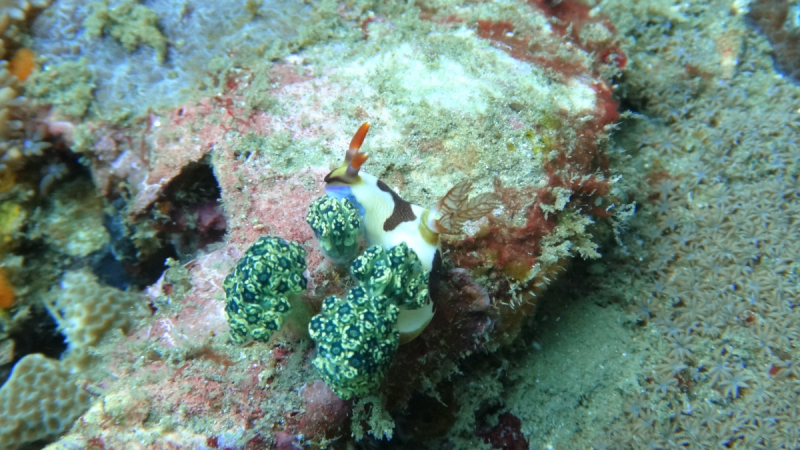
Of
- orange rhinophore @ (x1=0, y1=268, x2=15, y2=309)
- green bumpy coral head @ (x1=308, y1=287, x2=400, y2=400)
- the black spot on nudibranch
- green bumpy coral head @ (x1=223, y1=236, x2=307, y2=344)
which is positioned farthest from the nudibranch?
orange rhinophore @ (x1=0, y1=268, x2=15, y2=309)

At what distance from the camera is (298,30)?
4.27 meters

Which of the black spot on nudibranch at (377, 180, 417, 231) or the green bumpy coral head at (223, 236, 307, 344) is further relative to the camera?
the black spot on nudibranch at (377, 180, 417, 231)

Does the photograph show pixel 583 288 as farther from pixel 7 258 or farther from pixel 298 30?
pixel 7 258

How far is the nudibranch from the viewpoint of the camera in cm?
265

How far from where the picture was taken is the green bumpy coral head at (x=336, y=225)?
2.45 metres

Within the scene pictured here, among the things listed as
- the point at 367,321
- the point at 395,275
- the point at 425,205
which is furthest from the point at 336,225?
the point at 425,205

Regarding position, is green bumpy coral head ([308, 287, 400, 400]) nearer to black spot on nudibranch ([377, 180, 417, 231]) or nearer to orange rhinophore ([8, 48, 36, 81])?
black spot on nudibranch ([377, 180, 417, 231])

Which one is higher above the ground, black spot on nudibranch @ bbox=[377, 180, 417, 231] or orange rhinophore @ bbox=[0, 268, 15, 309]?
black spot on nudibranch @ bbox=[377, 180, 417, 231]

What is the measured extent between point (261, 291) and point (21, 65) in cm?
448

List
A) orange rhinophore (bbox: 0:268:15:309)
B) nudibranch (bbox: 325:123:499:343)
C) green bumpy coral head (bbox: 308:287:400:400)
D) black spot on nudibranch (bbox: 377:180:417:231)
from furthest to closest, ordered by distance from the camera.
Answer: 1. orange rhinophore (bbox: 0:268:15:309)
2. black spot on nudibranch (bbox: 377:180:417:231)
3. nudibranch (bbox: 325:123:499:343)
4. green bumpy coral head (bbox: 308:287:400:400)

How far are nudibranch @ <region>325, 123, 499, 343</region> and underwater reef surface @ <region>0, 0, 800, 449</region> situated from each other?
0.28 metres

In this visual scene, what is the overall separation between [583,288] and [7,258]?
6145 mm

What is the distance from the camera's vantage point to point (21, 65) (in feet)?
14.7

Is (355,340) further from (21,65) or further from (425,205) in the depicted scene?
(21,65)
